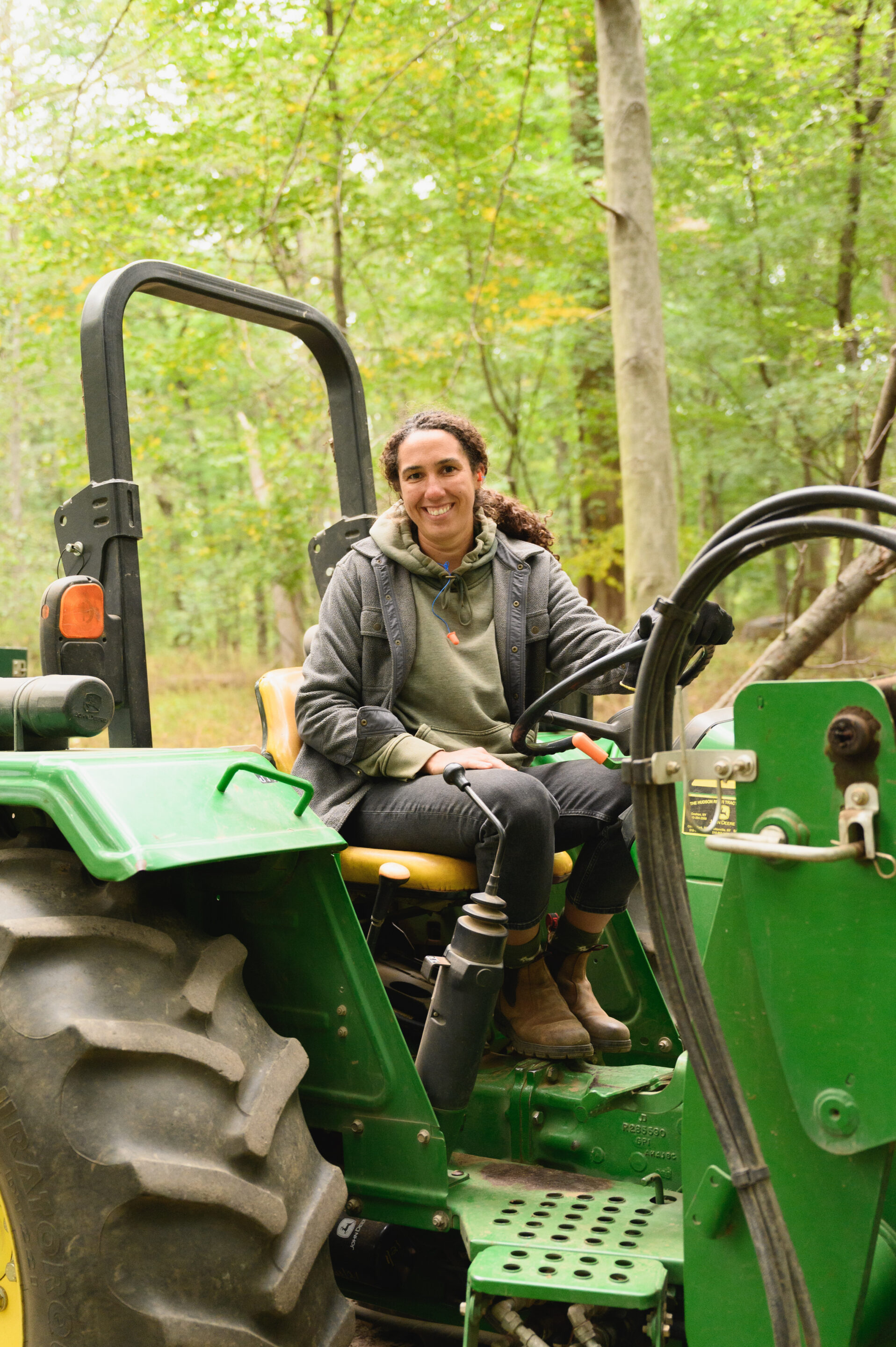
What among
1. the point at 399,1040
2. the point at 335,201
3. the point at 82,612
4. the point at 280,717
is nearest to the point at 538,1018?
the point at 399,1040

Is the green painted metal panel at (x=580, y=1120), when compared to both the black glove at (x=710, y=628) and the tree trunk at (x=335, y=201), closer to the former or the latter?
the black glove at (x=710, y=628)

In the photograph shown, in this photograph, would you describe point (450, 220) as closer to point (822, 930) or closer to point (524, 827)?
point (524, 827)

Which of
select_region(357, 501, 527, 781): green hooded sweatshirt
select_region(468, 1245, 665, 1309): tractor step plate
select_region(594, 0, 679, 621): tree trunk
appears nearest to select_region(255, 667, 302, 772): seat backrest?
select_region(357, 501, 527, 781): green hooded sweatshirt

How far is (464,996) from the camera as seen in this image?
6.73ft

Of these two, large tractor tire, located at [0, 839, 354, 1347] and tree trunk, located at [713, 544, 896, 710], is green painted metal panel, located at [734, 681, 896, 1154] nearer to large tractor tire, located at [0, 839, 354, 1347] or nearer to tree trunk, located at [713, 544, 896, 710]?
large tractor tire, located at [0, 839, 354, 1347]

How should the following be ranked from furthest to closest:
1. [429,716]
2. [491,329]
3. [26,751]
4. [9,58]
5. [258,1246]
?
[491,329]
[9,58]
[429,716]
[26,751]
[258,1246]

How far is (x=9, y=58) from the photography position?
8625 mm

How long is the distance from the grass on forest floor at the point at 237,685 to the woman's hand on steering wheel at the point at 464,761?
14.3ft

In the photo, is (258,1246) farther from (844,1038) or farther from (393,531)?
(393,531)

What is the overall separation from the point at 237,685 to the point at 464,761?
12.7m

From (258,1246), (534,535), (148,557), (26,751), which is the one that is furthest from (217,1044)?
(148,557)

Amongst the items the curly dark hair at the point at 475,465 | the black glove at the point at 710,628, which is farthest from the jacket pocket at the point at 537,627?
the black glove at the point at 710,628

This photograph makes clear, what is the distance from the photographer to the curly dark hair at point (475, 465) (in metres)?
2.72

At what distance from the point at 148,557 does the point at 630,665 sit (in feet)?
45.6
